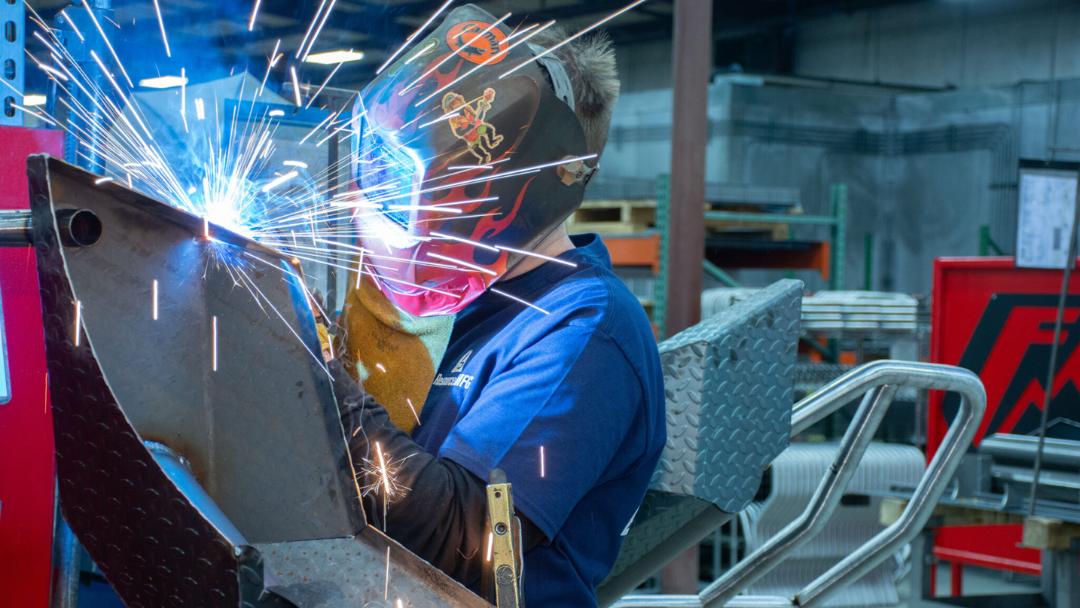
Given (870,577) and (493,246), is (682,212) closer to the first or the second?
(493,246)

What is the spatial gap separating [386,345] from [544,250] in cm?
37

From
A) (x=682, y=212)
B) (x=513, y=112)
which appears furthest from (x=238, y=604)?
(x=682, y=212)

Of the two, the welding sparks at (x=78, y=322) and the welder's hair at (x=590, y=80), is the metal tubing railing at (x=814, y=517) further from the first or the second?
the welding sparks at (x=78, y=322)

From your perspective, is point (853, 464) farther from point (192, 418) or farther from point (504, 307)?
point (192, 418)

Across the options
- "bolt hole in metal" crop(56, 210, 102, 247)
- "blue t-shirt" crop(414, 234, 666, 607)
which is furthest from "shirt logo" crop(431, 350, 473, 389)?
"bolt hole in metal" crop(56, 210, 102, 247)

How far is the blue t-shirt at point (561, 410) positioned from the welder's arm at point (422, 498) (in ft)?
0.12

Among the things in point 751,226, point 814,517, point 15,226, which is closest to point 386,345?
point 15,226

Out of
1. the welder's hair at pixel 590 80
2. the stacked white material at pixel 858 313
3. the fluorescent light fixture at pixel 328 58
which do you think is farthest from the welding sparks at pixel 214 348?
the stacked white material at pixel 858 313

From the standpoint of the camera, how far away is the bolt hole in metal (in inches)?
44.1

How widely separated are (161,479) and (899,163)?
15020 mm

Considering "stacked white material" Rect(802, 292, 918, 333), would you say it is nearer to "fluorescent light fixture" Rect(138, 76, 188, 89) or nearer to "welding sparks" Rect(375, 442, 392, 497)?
"fluorescent light fixture" Rect(138, 76, 188, 89)

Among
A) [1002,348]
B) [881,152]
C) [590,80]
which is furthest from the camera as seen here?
[881,152]

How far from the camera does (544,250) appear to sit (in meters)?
1.69

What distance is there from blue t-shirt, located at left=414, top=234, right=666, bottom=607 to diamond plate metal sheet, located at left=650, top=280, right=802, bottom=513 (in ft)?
0.60
